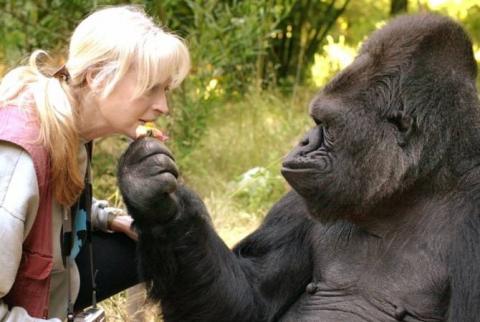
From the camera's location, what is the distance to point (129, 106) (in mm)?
3121

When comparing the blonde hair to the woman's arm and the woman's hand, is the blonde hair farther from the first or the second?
the woman's hand

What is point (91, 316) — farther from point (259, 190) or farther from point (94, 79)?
point (259, 190)

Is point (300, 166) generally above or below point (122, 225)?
above

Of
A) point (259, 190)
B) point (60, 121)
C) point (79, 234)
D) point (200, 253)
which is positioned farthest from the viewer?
point (259, 190)

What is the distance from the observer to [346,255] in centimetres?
329

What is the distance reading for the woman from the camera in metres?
2.88

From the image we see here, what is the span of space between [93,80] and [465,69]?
1.22 metres

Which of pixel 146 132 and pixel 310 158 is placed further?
pixel 146 132

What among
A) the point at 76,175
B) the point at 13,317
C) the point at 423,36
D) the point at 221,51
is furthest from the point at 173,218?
the point at 221,51

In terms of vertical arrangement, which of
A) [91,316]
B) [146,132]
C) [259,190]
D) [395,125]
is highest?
[395,125]

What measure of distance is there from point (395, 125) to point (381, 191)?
0.22 m

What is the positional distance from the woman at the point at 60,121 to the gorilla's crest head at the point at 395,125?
1.80 feet

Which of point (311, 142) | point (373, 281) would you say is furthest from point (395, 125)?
point (373, 281)

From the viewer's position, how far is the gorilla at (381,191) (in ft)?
9.87
